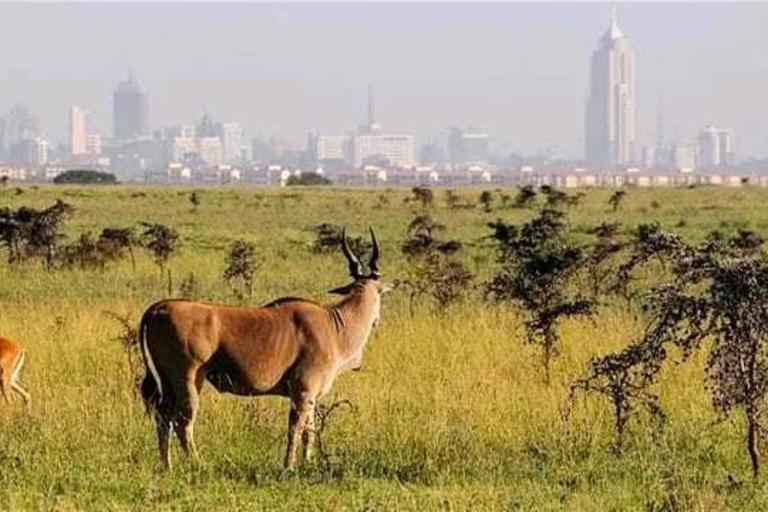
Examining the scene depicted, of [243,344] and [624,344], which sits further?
[624,344]

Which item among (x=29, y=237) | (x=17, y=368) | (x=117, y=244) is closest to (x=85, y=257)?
(x=117, y=244)

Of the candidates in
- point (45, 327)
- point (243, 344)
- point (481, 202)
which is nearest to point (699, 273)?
point (243, 344)

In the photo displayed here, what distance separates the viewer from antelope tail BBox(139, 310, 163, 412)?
402 inches

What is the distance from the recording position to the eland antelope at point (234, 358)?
10164 millimetres

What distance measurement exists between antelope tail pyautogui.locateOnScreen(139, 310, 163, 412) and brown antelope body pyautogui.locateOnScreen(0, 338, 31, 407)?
102 inches

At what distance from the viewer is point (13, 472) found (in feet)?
32.8

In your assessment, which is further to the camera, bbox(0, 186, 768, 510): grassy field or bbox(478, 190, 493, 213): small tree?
bbox(478, 190, 493, 213): small tree

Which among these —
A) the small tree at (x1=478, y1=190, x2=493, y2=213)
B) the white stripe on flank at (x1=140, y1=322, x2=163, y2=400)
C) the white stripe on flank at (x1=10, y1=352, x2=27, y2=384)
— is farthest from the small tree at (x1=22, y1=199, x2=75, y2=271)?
the small tree at (x1=478, y1=190, x2=493, y2=213)

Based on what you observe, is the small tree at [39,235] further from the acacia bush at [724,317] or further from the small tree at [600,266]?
the acacia bush at [724,317]

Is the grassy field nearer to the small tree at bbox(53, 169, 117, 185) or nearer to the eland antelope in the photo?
the eland antelope

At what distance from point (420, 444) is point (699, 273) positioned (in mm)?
2410

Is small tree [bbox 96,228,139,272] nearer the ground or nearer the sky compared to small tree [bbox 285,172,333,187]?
nearer the ground

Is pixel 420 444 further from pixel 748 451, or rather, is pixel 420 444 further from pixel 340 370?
pixel 748 451

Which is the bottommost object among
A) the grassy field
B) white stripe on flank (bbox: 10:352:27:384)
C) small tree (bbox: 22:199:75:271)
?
the grassy field
